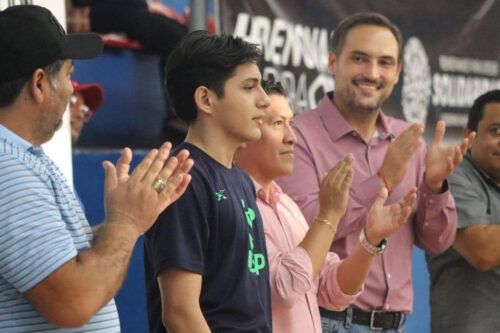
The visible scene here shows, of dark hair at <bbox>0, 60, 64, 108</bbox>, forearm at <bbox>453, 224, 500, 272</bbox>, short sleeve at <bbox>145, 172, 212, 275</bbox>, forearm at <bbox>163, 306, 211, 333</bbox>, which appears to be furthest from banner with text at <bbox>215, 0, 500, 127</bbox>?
dark hair at <bbox>0, 60, 64, 108</bbox>

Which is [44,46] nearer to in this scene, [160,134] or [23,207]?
[23,207]

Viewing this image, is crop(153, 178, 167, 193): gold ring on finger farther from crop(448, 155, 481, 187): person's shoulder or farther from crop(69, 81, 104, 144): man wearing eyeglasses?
crop(448, 155, 481, 187): person's shoulder

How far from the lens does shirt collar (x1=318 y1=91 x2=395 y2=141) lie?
3.71m

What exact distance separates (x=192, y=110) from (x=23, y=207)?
77cm

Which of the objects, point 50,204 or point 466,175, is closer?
point 50,204

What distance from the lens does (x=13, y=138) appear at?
222 centimetres

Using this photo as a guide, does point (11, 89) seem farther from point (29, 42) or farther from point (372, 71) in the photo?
point (372, 71)

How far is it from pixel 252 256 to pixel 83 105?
61.3 inches

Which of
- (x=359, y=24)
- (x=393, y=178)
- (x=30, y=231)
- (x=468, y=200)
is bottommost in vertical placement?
(x=468, y=200)

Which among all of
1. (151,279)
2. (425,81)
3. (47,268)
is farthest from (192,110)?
(425,81)

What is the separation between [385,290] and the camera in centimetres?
361

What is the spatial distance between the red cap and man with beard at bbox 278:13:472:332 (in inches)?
32.3

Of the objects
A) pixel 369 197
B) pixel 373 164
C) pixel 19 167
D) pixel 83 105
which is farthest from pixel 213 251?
pixel 83 105

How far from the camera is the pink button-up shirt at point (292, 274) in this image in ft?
9.28
